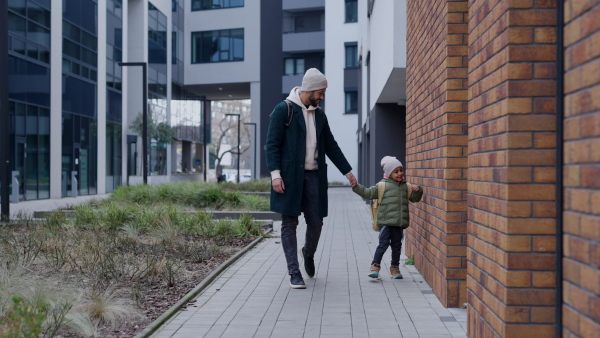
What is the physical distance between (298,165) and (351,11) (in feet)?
139

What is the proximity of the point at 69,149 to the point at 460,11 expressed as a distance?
2777 cm

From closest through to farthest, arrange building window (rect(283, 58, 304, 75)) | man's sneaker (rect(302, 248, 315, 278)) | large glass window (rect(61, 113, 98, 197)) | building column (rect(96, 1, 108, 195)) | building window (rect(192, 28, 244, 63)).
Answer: man's sneaker (rect(302, 248, 315, 278)) < large glass window (rect(61, 113, 98, 197)) < building column (rect(96, 1, 108, 195)) < building window (rect(283, 58, 304, 75)) < building window (rect(192, 28, 244, 63))

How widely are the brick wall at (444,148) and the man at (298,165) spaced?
0.91 m

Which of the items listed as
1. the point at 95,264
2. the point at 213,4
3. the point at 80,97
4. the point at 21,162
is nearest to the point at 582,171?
the point at 95,264

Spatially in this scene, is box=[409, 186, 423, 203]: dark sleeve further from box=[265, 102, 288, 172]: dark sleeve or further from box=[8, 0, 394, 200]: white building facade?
box=[8, 0, 394, 200]: white building facade

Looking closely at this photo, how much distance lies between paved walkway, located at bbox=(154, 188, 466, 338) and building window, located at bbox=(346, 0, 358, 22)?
4045 cm

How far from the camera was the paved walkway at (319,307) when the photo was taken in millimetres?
5078

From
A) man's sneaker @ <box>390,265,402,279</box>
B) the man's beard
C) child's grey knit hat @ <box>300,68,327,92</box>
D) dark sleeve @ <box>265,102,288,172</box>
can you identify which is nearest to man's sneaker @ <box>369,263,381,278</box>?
man's sneaker @ <box>390,265,402,279</box>

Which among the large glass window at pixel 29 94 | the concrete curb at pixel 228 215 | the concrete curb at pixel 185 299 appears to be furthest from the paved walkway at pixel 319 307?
the large glass window at pixel 29 94

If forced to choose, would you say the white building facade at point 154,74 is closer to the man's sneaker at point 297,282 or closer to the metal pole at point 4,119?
the man's sneaker at point 297,282

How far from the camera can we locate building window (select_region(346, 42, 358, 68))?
48.1 metres

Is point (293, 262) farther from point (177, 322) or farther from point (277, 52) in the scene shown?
point (277, 52)

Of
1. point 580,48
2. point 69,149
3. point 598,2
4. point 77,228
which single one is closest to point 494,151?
point 580,48

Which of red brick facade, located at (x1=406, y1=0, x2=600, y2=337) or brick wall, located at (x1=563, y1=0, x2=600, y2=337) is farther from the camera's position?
red brick facade, located at (x1=406, y1=0, x2=600, y2=337)
